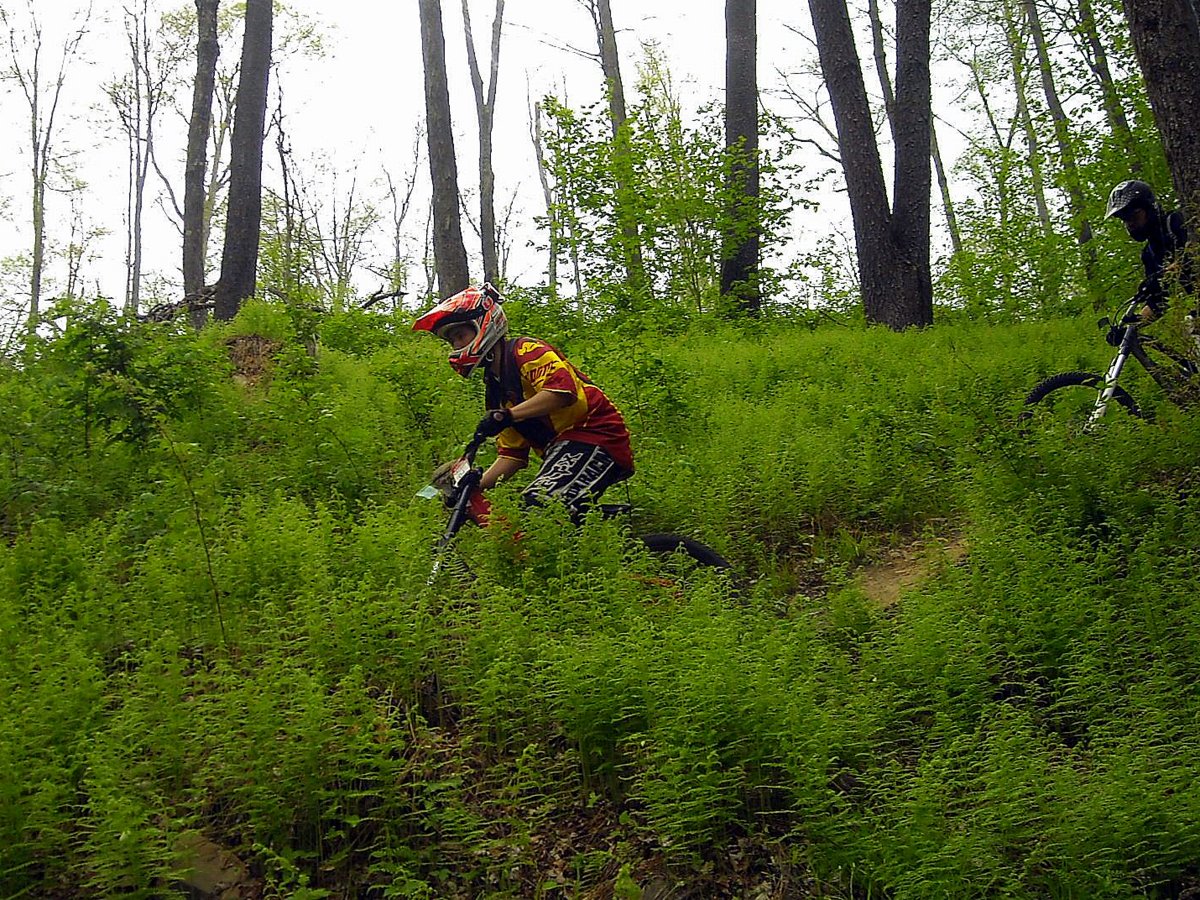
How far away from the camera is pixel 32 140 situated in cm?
4306

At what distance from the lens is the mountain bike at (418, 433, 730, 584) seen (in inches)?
236

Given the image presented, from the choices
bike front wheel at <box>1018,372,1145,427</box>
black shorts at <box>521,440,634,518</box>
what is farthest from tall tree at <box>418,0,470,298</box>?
black shorts at <box>521,440,634,518</box>

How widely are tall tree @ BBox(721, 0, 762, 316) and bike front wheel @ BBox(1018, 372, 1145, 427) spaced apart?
296 inches

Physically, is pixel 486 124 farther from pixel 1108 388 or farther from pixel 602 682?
pixel 602 682

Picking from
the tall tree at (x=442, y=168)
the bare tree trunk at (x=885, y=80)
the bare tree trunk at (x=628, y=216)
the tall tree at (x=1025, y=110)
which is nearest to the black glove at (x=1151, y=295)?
the tall tree at (x=1025, y=110)

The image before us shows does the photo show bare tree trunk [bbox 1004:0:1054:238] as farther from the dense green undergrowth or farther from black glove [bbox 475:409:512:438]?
black glove [bbox 475:409:512:438]

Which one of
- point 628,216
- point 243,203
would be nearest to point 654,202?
point 628,216

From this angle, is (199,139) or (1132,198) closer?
(1132,198)

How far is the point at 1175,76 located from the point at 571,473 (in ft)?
17.4

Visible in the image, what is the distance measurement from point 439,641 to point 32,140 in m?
46.6

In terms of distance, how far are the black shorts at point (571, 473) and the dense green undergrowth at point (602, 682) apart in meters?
0.18

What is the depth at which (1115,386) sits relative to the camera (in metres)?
7.93

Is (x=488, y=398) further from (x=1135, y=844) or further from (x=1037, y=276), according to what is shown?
(x=1037, y=276)

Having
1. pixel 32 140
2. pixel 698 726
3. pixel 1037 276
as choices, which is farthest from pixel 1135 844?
pixel 32 140
